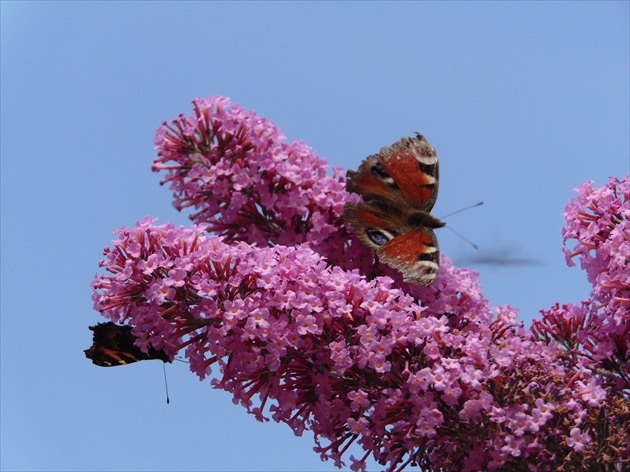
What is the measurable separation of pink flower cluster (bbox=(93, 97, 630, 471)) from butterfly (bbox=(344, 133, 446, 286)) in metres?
0.52

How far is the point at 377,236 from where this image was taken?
5.35m

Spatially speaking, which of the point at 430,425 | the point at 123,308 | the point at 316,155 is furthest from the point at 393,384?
the point at 316,155

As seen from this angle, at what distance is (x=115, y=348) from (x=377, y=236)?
1.71 metres

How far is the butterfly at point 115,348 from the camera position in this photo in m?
4.68

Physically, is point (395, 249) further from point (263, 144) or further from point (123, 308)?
point (123, 308)

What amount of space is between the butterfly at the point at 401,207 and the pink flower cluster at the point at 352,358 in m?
0.52

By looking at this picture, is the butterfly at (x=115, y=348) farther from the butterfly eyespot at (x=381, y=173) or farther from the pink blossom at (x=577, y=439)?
the pink blossom at (x=577, y=439)

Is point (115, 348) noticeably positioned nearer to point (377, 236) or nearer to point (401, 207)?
point (377, 236)

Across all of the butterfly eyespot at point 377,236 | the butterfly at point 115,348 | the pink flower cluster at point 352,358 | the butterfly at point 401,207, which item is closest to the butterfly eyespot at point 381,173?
the butterfly at point 401,207

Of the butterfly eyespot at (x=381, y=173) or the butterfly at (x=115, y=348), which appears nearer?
the butterfly at (x=115, y=348)

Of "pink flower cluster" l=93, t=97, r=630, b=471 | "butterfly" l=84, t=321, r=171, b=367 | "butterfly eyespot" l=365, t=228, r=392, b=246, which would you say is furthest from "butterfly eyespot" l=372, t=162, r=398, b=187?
"butterfly" l=84, t=321, r=171, b=367

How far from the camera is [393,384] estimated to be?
4.38 metres

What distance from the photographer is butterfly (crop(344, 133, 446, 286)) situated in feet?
17.1

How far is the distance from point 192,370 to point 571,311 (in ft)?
7.04
